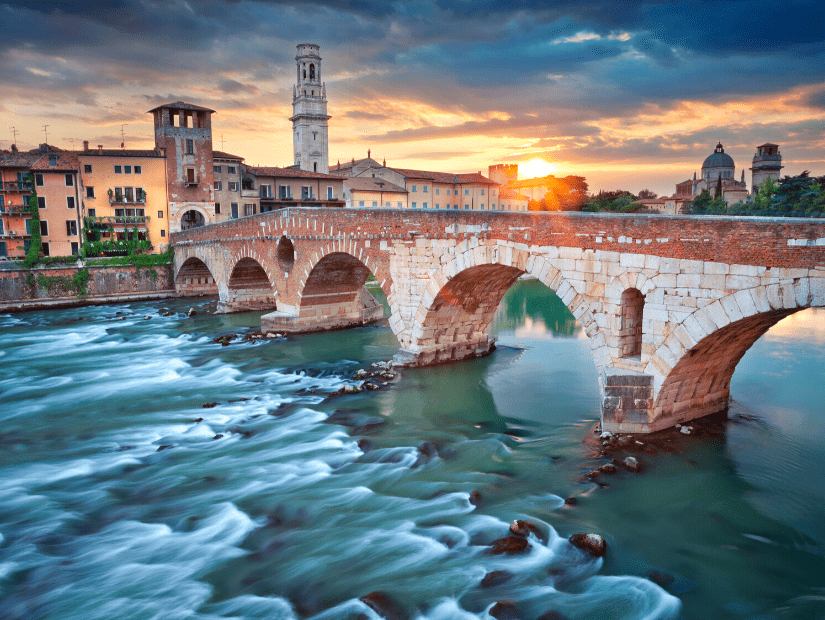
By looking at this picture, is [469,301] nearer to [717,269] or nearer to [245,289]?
[717,269]

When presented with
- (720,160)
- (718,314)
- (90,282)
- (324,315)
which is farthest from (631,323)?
(720,160)

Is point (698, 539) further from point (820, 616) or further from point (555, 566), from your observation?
point (555, 566)

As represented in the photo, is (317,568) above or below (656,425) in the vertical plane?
below

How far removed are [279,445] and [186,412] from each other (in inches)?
134

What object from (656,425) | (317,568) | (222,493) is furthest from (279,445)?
(656,425)

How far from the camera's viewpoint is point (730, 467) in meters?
9.96

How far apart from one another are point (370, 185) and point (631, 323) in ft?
132

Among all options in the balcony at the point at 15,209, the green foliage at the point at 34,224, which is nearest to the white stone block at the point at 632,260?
the green foliage at the point at 34,224

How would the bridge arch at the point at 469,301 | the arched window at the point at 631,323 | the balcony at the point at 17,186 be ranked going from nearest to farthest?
the arched window at the point at 631,323 → the bridge arch at the point at 469,301 → the balcony at the point at 17,186

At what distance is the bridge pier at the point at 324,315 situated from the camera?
21812 mm

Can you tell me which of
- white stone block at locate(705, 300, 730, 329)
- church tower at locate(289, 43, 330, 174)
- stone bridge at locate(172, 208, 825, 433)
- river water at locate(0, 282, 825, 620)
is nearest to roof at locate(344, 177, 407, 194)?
church tower at locate(289, 43, 330, 174)

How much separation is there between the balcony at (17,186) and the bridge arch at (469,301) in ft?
92.2

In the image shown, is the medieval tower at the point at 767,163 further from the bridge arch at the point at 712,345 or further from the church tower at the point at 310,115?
the bridge arch at the point at 712,345

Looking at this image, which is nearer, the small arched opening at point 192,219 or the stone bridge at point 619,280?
the stone bridge at point 619,280
